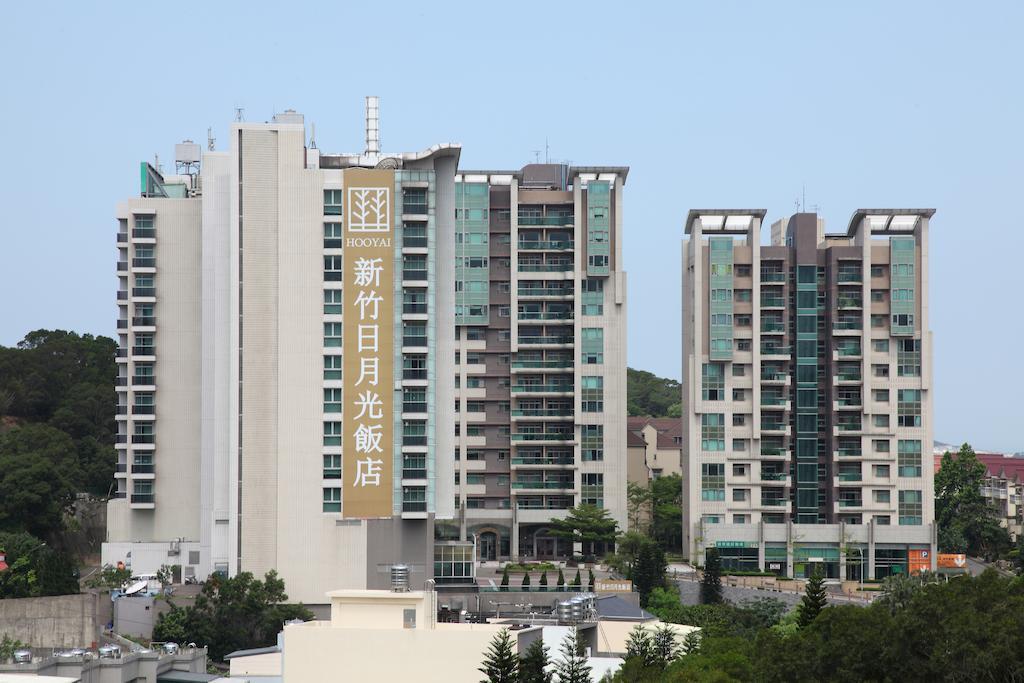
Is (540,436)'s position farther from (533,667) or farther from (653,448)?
(533,667)

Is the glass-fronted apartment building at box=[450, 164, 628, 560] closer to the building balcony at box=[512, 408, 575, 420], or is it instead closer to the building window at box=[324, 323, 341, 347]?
the building balcony at box=[512, 408, 575, 420]

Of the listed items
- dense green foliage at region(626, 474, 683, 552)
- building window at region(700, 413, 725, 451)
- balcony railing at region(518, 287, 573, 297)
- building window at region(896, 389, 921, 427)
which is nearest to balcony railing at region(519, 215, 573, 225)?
balcony railing at region(518, 287, 573, 297)

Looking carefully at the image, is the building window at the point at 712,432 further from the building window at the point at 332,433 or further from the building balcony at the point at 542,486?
the building window at the point at 332,433

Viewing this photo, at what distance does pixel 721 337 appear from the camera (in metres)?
102

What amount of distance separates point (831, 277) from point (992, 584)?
58.2 metres

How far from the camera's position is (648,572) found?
87.9 meters

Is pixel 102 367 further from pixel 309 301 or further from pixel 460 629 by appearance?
pixel 460 629

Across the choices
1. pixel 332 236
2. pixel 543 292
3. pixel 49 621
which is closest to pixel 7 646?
pixel 49 621

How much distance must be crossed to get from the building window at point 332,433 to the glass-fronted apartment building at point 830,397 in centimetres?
2852

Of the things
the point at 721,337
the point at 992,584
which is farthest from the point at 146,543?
the point at 992,584

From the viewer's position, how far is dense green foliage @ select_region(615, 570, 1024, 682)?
41562 mm

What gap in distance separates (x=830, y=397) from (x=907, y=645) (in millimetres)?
59258

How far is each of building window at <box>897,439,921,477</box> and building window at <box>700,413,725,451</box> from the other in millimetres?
11463

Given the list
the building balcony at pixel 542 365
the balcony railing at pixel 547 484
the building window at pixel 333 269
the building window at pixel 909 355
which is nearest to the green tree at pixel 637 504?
the balcony railing at pixel 547 484
